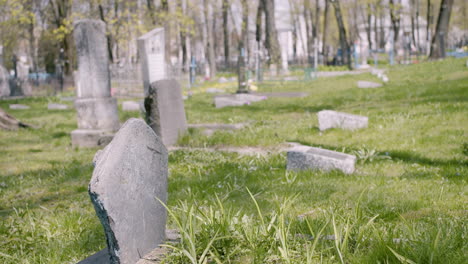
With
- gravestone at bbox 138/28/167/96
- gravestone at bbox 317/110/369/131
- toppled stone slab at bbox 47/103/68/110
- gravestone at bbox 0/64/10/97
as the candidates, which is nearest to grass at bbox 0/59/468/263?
gravestone at bbox 317/110/369/131

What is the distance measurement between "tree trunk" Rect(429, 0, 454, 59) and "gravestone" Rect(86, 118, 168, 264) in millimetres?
29363

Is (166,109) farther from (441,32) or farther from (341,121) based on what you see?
(441,32)

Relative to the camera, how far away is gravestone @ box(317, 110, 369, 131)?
966cm

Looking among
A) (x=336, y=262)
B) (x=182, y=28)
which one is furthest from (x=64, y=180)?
(x=182, y=28)

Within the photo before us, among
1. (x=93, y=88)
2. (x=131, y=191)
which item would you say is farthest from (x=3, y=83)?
(x=131, y=191)

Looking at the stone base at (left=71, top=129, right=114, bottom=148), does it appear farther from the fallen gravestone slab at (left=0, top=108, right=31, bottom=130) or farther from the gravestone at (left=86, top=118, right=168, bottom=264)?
the gravestone at (left=86, top=118, right=168, bottom=264)

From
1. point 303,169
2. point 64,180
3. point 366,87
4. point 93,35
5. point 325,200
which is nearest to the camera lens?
point 325,200

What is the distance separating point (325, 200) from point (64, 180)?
3.88m

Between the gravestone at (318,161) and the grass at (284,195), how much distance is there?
154mm

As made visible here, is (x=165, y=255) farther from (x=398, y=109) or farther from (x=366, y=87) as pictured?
(x=366, y=87)

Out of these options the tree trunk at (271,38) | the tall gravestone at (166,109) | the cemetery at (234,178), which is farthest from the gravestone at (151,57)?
the tree trunk at (271,38)

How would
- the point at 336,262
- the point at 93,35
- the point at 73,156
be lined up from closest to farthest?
the point at 336,262 → the point at 73,156 → the point at 93,35

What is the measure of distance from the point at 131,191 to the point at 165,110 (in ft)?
20.7

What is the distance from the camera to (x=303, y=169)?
6.52 m
